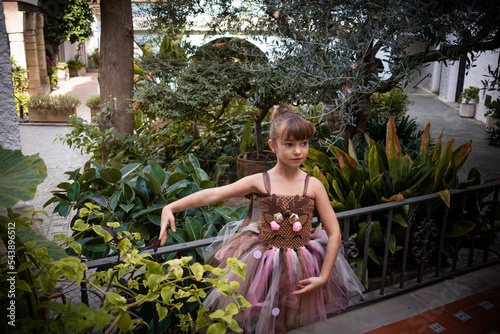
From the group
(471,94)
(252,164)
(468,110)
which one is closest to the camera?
(252,164)

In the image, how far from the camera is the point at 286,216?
2082 millimetres

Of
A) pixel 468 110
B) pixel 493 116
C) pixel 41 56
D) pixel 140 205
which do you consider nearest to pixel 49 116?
pixel 41 56

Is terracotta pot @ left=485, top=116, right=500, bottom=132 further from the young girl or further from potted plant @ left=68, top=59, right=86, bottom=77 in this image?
potted plant @ left=68, top=59, right=86, bottom=77

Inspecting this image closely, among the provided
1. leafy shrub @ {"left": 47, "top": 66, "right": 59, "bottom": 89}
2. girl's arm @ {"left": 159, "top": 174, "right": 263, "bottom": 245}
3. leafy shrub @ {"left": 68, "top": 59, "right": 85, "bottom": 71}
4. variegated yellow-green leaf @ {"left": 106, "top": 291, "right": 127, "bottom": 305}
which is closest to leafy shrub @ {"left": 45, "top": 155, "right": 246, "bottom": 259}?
girl's arm @ {"left": 159, "top": 174, "right": 263, "bottom": 245}

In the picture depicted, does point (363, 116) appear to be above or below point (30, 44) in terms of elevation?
below

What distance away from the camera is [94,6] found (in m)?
13.1

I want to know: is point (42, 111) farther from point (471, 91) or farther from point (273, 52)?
point (471, 91)

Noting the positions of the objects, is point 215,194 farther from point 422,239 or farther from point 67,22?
point 67,22

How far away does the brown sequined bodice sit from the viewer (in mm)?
2088

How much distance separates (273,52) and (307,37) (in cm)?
85

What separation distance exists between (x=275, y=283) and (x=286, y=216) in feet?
1.12

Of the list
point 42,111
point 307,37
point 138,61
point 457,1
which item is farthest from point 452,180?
point 42,111

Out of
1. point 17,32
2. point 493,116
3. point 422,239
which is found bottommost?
point 422,239

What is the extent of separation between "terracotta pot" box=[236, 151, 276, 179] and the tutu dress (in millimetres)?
4100
